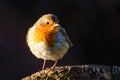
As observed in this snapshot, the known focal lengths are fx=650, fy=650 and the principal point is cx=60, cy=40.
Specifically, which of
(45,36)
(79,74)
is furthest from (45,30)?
(79,74)

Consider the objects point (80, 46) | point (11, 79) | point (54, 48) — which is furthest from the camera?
point (80, 46)

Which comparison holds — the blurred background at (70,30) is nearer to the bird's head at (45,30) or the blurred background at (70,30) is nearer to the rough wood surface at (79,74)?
the bird's head at (45,30)

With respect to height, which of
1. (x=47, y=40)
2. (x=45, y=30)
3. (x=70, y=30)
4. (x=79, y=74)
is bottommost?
(x=70, y=30)

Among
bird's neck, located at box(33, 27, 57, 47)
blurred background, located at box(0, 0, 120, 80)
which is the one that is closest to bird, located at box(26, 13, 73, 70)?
bird's neck, located at box(33, 27, 57, 47)

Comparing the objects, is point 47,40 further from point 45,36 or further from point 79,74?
point 79,74

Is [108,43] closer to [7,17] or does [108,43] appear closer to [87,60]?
[87,60]

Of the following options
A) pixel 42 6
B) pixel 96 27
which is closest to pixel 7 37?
pixel 42 6
